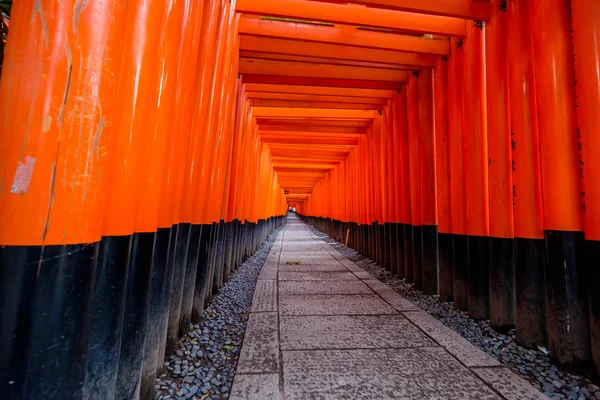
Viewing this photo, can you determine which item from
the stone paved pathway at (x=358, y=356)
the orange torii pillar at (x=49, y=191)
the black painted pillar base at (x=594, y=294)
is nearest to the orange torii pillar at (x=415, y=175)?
the stone paved pathway at (x=358, y=356)

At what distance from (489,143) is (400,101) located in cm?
281

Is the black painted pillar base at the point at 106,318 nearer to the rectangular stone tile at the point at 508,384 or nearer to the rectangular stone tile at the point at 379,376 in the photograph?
the rectangular stone tile at the point at 379,376

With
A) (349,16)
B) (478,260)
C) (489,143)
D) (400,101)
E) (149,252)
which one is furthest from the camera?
(400,101)

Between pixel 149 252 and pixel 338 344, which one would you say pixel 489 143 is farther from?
pixel 149 252

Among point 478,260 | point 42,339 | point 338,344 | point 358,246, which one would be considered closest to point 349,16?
point 478,260

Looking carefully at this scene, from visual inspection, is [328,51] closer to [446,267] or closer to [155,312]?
[446,267]

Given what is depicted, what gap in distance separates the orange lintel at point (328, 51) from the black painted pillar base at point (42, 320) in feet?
13.7

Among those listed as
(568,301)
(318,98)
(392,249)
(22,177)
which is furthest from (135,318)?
(318,98)

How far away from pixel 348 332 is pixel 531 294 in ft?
5.88

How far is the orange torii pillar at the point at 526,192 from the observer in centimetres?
262

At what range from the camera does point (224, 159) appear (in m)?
3.89

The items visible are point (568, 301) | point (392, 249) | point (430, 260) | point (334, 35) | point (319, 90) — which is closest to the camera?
point (568, 301)

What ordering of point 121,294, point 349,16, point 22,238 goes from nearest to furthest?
point 22,238
point 121,294
point 349,16

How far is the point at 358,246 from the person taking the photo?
30.2 ft
